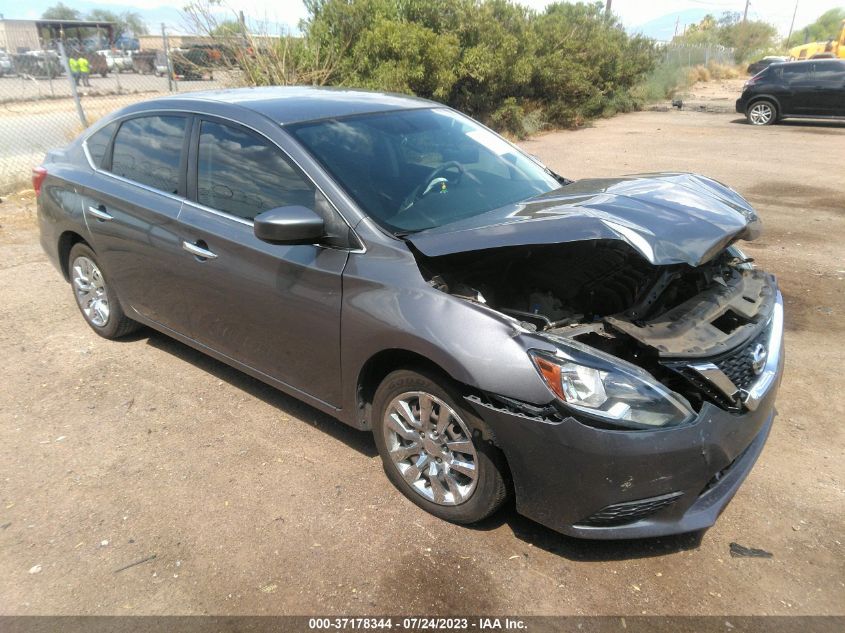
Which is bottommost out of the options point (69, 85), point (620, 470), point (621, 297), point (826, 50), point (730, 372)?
point (620, 470)

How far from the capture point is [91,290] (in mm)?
4906

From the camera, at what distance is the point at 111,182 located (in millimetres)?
4375

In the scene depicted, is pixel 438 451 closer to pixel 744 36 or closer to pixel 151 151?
pixel 151 151

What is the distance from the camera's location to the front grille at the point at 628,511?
2.58 metres

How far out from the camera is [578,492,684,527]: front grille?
8.48 ft

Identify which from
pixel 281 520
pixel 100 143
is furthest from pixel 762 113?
pixel 281 520

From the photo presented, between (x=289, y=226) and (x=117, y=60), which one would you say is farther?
(x=117, y=60)

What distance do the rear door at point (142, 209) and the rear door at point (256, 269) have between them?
149 mm

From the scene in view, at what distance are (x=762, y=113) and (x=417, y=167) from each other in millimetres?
17665

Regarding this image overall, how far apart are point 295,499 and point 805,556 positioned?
2.32 meters

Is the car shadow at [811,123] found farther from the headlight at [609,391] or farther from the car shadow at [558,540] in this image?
the headlight at [609,391]

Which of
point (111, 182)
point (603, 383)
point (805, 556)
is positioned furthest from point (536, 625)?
point (111, 182)

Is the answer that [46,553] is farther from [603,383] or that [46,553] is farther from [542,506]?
[603,383]

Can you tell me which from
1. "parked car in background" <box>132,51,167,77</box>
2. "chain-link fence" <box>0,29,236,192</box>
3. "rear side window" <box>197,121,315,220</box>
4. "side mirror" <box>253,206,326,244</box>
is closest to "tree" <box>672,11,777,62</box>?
"parked car in background" <box>132,51,167,77</box>
